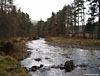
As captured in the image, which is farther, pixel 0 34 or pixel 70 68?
pixel 0 34

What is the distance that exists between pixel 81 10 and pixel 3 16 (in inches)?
1299

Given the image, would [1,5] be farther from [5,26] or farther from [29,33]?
[29,33]

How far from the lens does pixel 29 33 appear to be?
9325 centimetres

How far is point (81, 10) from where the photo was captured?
170ft

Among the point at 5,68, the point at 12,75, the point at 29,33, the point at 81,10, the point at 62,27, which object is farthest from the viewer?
the point at 29,33

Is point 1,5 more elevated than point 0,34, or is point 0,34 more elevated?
point 1,5

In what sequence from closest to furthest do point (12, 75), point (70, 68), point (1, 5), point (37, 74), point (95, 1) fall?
point (12, 75) → point (37, 74) → point (70, 68) → point (95, 1) → point (1, 5)

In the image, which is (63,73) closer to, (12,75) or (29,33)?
(12,75)

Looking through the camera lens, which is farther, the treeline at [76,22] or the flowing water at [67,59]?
the treeline at [76,22]

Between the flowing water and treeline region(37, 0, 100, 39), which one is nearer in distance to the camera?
the flowing water

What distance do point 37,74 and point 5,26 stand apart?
60.9ft

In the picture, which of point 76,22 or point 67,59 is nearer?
point 67,59

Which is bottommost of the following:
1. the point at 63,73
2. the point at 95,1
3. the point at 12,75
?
the point at 63,73

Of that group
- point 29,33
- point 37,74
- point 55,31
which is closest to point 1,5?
point 37,74
